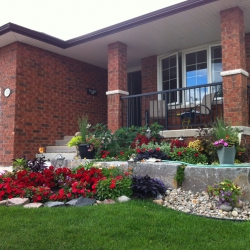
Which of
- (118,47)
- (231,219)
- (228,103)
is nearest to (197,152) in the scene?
(228,103)

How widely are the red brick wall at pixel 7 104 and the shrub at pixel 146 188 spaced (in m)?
4.77

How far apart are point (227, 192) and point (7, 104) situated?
638 centimetres

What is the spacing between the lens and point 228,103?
20.4ft

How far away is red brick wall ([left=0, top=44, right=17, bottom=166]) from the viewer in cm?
795

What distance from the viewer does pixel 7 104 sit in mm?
8133

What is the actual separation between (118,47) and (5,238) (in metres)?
6.38

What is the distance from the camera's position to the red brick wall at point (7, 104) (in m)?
7.95

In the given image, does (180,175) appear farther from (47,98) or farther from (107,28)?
(47,98)

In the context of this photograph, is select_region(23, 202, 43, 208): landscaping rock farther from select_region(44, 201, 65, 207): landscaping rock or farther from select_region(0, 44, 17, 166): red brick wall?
select_region(0, 44, 17, 166): red brick wall

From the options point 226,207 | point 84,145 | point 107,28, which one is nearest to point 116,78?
point 107,28

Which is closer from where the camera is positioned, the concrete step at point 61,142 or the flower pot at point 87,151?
the flower pot at point 87,151

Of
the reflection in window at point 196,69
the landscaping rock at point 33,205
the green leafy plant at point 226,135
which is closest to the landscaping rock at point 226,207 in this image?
the green leafy plant at point 226,135

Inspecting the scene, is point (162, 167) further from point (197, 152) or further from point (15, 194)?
point (15, 194)

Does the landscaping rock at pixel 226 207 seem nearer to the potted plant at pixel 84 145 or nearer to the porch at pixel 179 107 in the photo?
the potted plant at pixel 84 145
